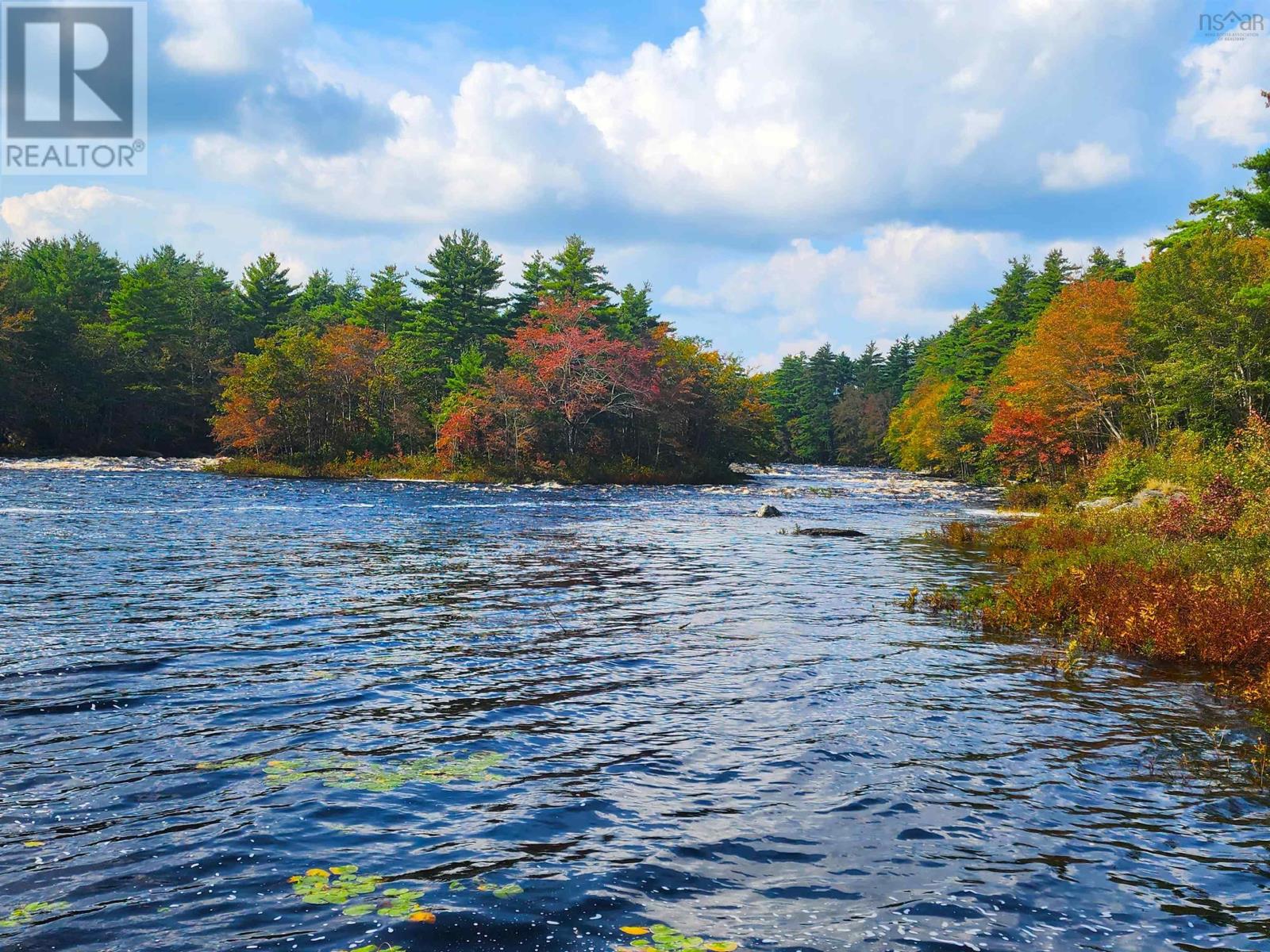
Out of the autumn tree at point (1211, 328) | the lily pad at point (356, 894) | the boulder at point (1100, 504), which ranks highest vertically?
A: the autumn tree at point (1211, 328)

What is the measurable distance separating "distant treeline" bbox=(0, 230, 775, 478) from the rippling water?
39756 mm

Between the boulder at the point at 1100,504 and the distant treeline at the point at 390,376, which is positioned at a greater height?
the distant treeline at the point at 390,376

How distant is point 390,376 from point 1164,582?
5224cm

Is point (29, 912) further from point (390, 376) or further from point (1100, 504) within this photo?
point (390, 376)

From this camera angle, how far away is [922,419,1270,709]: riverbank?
35.4ft

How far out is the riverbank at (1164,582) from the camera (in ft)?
35.4

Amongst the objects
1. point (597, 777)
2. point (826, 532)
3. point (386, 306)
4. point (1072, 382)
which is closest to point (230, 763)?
point (597, 777)

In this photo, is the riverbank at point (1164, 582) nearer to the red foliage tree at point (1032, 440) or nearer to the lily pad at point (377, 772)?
the lily pad at point (377, 772)

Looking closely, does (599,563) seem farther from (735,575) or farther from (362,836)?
(362,836)

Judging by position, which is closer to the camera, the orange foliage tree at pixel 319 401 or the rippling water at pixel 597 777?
the rippling water at pixel 597 777

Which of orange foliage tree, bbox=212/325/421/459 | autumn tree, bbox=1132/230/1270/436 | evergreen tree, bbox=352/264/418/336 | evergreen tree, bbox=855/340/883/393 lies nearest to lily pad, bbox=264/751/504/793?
autumn tree, bbox=1132/230/1270/436

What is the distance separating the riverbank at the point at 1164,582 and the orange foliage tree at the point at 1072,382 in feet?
75.3

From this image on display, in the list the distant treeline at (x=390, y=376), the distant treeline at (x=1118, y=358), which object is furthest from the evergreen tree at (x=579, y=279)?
the distant treeline at (x=1118, y=358)

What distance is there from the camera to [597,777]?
7.16m
